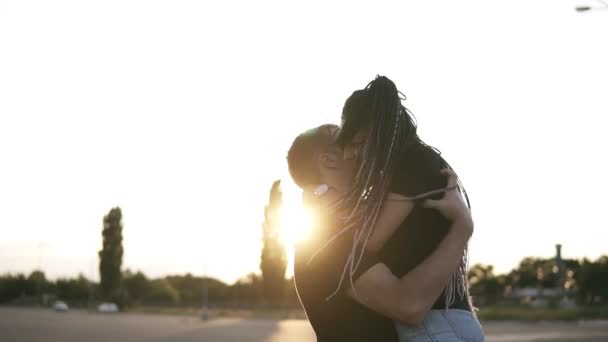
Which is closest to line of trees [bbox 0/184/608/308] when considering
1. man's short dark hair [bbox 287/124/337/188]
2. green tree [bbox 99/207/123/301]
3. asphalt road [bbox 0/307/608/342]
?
green tree [bbox 99/207/123/301]

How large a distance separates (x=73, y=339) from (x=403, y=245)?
2564 centimetres

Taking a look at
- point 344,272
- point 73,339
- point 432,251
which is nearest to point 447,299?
point 432,251

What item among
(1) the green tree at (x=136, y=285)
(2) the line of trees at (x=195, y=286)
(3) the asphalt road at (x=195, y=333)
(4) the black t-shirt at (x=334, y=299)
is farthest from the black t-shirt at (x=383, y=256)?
(1) the green tree at (x=136, y=285)

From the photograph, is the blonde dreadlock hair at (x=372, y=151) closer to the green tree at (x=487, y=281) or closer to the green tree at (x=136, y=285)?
the green tree at (x=136, y=285)

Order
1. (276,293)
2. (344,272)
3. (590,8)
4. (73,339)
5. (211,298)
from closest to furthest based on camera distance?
(344,272), (590,8), (73,339), (276,293), (211,298)

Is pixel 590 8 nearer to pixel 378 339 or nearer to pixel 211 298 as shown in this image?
pixel 378 339

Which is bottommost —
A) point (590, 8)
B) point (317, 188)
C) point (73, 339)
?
point (73, 339)

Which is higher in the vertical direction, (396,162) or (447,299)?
(396,162)

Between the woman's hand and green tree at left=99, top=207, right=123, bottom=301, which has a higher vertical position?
green tree at left=99, top=207, right=123, bottom=301

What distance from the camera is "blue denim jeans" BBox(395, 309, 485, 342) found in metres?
1.77

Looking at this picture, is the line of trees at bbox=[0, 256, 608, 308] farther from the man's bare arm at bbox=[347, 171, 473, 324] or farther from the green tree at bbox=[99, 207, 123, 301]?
the man's bare arm at bbox=[347, 171, 473, 324]

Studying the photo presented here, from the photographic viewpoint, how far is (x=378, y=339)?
1808mm

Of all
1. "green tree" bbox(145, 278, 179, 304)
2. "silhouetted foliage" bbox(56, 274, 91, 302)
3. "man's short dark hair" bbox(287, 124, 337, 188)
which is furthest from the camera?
"silhouetted foliage" bbox(56, 274, 91, 302)

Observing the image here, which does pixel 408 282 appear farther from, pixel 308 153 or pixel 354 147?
pixel 308 153
